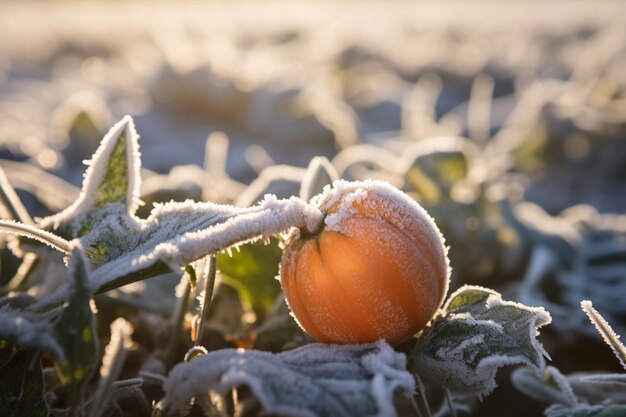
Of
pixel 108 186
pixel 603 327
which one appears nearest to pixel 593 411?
pixel 603 327

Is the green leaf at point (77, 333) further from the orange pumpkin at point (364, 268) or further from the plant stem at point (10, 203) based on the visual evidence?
the plant stem at point (10, 203)

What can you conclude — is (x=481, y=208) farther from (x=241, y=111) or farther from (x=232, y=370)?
(x=241, y=111)

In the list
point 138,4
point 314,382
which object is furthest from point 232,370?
point 138,4

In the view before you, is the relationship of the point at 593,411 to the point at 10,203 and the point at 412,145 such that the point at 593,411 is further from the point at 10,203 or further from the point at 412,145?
the point at 412,145

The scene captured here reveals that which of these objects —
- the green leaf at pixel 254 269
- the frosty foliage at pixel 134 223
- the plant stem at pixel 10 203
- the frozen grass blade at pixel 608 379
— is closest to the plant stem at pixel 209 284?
the frosty foliage at pixel 134 223

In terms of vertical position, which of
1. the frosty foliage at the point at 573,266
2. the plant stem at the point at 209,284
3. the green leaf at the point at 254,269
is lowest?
the frosty foliage at the point at 573,266

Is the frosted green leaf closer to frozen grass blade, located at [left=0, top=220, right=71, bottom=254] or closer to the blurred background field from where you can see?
the blurred background field

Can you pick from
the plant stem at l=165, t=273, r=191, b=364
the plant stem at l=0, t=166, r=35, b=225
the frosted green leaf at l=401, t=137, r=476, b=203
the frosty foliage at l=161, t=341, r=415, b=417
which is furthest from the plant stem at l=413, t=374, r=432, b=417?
the frosted green leaf at l=401, t=137, r=476, b=203
